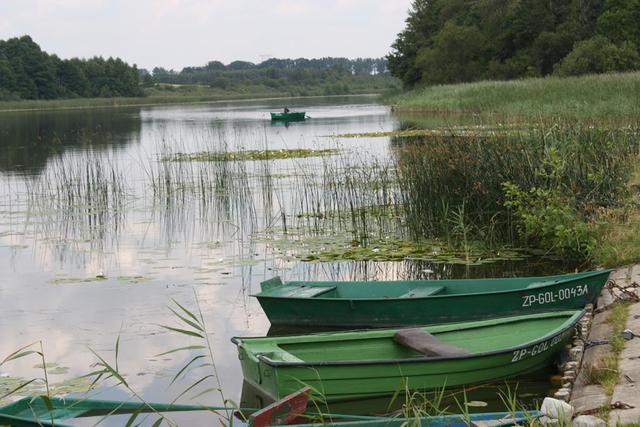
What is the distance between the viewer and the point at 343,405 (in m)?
6.68

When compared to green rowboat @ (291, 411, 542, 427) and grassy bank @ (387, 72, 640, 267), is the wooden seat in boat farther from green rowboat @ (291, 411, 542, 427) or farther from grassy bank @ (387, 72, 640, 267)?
grassy bank @ (387, 72, 640, 267)

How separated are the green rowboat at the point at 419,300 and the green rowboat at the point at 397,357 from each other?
81 centimetres

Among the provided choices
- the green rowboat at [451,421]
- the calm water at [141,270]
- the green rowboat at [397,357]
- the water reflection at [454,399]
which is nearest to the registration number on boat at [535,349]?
the green rowboat at [397,357]

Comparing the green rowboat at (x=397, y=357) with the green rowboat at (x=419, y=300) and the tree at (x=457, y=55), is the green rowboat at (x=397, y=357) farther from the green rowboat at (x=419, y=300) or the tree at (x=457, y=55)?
the tree at (x=457, y=55)

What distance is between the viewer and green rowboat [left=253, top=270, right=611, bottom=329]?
8.34 metres

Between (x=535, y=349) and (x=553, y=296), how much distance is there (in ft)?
5.21

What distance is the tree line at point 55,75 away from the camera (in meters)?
97.3

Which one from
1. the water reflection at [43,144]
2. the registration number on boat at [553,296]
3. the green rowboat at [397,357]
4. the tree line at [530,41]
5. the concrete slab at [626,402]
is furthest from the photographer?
the tree line at [530,41]

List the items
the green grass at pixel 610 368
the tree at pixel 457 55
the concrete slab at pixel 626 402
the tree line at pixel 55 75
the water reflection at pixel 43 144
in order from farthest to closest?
1. the tree line at pixel 55 75
2. the tree at pixel 457 55
3. the water reflection at pixel 43 144
4. the green grass at pixel 610 368
5. the concrete slab at pixel 626 402

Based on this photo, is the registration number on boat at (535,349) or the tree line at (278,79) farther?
the tree line at (278,79)

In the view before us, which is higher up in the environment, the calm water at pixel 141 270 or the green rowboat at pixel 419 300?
the green rowboat at pixel 419 300

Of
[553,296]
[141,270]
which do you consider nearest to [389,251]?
[141,270]

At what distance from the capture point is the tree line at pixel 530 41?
4544 centimetres

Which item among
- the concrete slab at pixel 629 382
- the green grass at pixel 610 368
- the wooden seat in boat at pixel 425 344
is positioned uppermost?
the wooden seat in boat at pixel 425 344
